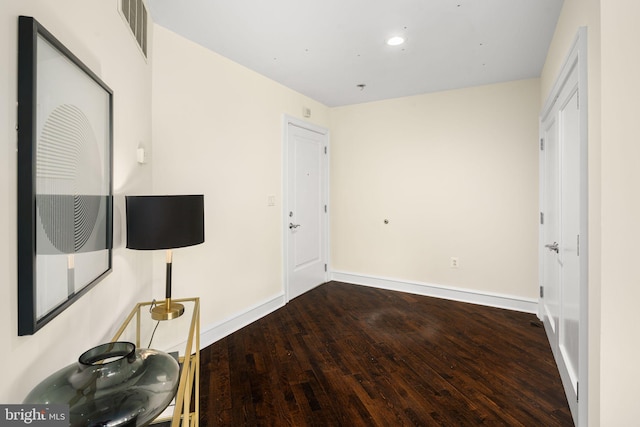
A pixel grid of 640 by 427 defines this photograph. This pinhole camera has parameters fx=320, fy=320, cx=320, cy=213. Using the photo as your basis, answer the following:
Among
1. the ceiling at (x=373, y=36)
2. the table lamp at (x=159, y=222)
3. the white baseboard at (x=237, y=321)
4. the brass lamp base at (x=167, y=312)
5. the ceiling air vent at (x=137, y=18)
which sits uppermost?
the ceiling at (x=373, y=36)

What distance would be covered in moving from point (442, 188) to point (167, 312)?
131 inches

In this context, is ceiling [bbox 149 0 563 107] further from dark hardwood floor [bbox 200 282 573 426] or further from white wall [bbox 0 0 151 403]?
dark hardwood floor [bbox 200 282 573 426]

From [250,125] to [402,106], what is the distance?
2078mm

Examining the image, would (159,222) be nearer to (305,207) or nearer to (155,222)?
(155,222)

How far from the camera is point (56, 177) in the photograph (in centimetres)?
100

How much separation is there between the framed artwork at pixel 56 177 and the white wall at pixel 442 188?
3469mm

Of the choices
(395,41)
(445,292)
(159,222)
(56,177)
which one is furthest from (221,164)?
(445,292)

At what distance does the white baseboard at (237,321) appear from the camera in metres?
2.78

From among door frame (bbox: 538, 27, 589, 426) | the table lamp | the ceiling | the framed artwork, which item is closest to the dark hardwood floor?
door frame (bbox: 538, 27, 589, 426)

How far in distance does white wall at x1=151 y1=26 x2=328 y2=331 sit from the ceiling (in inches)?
7.8

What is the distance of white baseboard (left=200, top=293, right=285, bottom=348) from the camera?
2779 mm
